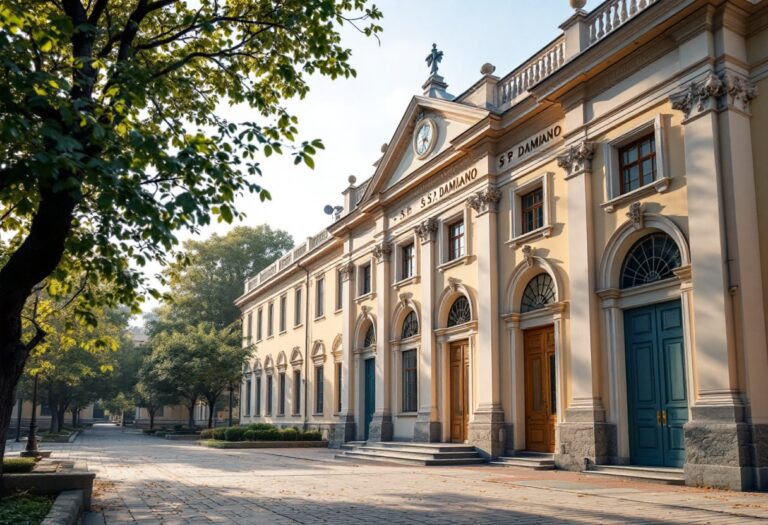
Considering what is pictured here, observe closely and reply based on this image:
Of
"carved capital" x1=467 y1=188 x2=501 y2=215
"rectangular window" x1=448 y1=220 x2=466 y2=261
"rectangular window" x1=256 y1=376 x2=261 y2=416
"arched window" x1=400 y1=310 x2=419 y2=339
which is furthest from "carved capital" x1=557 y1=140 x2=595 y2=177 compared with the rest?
"rectangular window" x1=256 y1=376 x2=261 y2=416

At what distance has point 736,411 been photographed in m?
12.2

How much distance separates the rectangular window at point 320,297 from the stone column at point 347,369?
4.36 m

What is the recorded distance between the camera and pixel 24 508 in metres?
8.12

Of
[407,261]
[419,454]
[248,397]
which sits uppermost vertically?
[407,261]

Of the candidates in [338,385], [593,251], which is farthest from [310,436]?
[593,251]

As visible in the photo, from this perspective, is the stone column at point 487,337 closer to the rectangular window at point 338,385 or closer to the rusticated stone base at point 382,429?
the rusticated stone base at point 382,429

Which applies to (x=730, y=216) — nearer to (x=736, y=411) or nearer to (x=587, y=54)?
(x=736, y=411)

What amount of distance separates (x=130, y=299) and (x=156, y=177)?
89.2 inches

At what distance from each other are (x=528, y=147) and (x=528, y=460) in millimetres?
7845

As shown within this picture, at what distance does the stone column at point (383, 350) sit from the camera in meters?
24.6

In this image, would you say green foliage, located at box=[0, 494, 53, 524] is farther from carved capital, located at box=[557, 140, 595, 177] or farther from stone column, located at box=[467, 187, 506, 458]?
carved capital, located at box=[557, 140, 595, 177]

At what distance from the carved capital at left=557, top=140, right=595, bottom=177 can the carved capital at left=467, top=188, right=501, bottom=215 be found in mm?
2912

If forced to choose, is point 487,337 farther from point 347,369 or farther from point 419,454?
point 347,369

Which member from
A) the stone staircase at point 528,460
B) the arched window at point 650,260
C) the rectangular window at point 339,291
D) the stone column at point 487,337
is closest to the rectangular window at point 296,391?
the rectangular window at point 339,291
